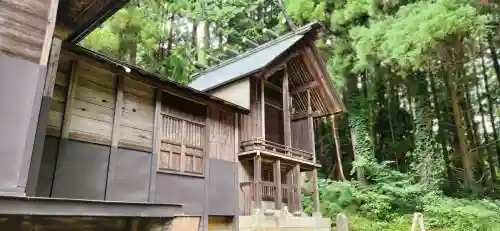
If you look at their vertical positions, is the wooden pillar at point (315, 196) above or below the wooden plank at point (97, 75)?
below

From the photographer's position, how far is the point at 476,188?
17.5m

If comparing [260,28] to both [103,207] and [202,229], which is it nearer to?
[202,229]

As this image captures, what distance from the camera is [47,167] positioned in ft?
→ 19.4

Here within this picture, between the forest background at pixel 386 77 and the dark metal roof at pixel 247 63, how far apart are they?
1054 millimetres

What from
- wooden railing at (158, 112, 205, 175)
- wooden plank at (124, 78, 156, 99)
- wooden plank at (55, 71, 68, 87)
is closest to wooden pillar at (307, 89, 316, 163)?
wooden railing at (158, 112, 205, 175)

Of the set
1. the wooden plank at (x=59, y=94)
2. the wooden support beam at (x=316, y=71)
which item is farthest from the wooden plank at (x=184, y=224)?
the wooden support beam at (x=316, y=71)

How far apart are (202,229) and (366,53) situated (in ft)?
35.3

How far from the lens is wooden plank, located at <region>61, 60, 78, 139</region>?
6251mm

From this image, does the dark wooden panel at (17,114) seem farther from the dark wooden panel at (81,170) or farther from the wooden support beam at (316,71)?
the wooden support beam at (316,71)

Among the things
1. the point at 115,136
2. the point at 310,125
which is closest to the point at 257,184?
the point at 310,125

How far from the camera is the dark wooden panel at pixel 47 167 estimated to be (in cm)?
579

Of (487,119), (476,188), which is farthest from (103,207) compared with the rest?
(487,119)

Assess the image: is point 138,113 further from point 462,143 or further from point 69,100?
point 462,143

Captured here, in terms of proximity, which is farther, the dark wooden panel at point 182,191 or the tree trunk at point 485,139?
the tree trunk at point 485,139
